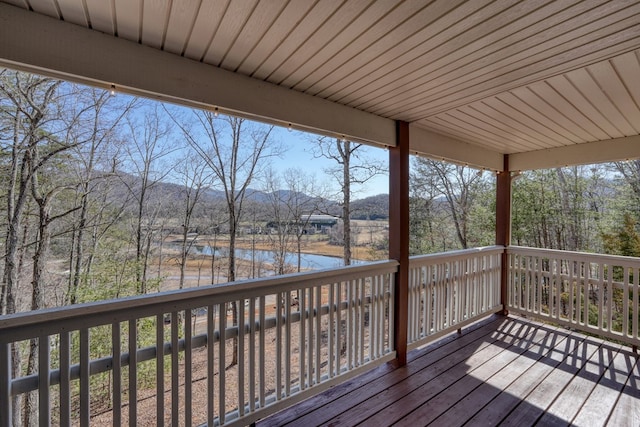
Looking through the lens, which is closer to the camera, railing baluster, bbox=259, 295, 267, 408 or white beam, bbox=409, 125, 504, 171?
railing baluster, bbox=259, 295, 267, 408

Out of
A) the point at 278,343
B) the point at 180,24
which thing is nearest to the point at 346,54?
the point at 180,24

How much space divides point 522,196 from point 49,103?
10.7 m

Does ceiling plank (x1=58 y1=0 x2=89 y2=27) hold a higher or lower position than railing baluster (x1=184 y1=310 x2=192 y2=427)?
higher

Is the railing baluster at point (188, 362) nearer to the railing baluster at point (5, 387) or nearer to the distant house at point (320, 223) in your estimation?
the railing baluster at point (5, 387)

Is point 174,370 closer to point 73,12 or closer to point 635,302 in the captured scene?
point 73,12

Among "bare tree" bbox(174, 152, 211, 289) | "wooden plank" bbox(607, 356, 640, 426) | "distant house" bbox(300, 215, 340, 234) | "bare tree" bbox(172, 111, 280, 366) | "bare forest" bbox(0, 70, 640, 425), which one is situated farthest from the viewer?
"distant house" bbox(300, 215, 340, 234)

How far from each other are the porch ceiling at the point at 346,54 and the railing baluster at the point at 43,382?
1260 mm

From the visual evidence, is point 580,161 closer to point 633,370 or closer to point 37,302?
point 633,370

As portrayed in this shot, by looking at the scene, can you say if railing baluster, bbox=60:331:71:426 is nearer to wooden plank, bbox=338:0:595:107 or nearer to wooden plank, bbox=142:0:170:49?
wooden plank, bbox=142:0:170:49

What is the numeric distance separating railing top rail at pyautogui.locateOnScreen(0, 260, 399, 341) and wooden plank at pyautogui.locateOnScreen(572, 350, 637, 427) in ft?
6.51

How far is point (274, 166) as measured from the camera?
7648 millimetres

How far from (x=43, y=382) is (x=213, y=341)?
744 mm

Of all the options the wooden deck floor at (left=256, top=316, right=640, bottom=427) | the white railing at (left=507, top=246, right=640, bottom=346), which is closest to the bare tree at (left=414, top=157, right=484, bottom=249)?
the white railing at (left=507, top=246, right=640, bottom=346)

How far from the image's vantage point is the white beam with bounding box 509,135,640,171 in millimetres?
3061
